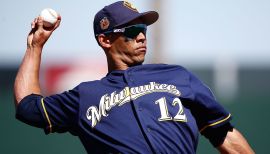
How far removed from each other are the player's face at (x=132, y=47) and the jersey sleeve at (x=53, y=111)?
1.39 ft

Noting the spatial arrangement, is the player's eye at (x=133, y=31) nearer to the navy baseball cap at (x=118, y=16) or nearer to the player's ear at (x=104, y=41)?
the navy baseball cap at (x=118, y=16)

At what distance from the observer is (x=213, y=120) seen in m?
4.53

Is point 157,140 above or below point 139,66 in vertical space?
below

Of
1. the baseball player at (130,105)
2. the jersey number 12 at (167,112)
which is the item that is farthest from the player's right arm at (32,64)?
the jersey number 12 at (167,112)

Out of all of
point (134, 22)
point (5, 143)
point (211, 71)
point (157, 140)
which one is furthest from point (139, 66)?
point (211, 71)

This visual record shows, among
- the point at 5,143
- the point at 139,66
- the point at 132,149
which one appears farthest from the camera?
the point at 5,143

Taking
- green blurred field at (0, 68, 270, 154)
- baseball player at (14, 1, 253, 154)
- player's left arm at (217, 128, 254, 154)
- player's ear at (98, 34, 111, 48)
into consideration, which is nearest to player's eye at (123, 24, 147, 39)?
baseball player at (14, 1, 253, 154)

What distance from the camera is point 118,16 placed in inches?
189

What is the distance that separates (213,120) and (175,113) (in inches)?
10.6

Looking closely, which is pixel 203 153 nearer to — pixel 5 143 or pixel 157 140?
pixel 5 143

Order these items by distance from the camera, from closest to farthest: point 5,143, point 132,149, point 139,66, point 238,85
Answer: point 132,149 → point 139,66 → point 5,143 → point 238,85

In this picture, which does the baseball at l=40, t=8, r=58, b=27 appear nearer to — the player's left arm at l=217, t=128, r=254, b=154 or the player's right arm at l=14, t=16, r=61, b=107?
the player's right arm at l=14, t=16, r=61, b=107

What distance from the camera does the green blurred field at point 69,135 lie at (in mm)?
9977

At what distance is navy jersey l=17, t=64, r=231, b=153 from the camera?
4348mm
